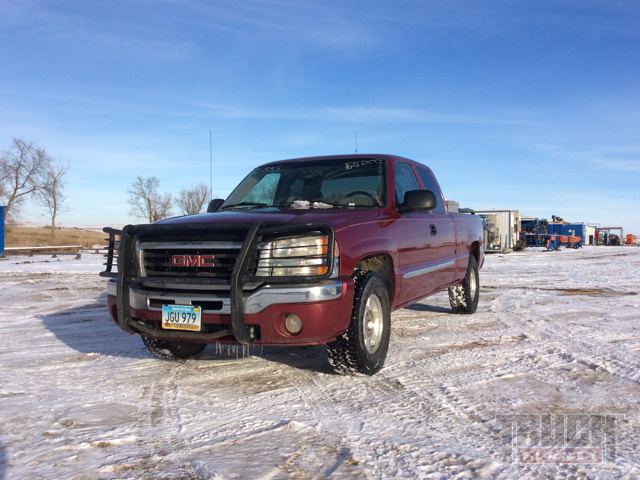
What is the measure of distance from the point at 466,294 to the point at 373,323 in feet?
10.5

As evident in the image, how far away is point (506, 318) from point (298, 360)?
334 cm

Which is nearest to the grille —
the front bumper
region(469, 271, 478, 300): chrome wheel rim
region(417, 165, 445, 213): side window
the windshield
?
the front bumper

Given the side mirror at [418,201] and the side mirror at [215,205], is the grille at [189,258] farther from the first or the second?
the side mirror at [418,201]

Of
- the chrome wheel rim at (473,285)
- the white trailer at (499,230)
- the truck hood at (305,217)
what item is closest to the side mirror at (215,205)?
the truck hood at (305,217)

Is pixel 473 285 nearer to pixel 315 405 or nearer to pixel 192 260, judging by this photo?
pixel 315 405

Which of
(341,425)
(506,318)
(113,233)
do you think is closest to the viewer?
(341,425)

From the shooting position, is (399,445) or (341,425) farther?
(341,425)

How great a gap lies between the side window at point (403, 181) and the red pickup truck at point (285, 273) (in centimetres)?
8

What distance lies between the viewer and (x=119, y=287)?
406cm

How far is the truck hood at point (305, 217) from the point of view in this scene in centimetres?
384

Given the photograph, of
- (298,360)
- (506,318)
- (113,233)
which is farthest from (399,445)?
(506,318)

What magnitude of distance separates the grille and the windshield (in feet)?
4.08

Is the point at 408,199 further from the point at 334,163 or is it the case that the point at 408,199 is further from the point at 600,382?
the point at 600,382

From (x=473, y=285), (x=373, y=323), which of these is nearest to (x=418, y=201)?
(x=373, y=323)
